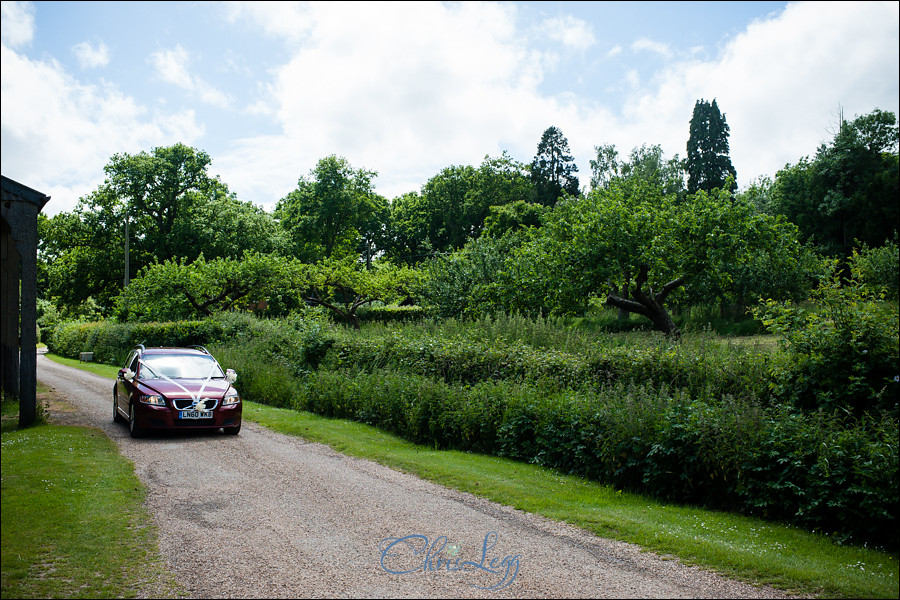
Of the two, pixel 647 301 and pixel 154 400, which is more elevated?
pixel 647 301

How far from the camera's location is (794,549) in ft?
20.0

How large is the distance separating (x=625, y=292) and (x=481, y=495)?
15358 millimetres

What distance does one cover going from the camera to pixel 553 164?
62.3 metres

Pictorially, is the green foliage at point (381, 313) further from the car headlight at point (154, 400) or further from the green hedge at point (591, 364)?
the car headlight at point (154, 400)

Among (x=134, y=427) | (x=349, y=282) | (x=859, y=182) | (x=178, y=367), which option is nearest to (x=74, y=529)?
(x=134, y=427)

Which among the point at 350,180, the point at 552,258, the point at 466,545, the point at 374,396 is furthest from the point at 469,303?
the point at 350,180

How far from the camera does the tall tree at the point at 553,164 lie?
2437 inches

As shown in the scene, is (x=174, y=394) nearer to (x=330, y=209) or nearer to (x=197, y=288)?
(x=197, y=288)

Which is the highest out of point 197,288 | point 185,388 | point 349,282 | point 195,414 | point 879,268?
point 349,282

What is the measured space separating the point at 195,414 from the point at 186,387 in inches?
28.6

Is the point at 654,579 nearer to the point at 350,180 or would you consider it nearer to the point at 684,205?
the point at 684,205

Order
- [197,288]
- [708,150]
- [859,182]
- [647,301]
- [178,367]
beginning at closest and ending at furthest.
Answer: [859,182]
[178,367]
[647,301]
[197,288]
[708,150]

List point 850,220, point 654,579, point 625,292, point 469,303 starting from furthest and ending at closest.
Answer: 1. point 469,303
2. point 625,292
3. point 850,220
4. point 654,579

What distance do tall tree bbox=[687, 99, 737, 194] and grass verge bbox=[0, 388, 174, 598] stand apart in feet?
173
